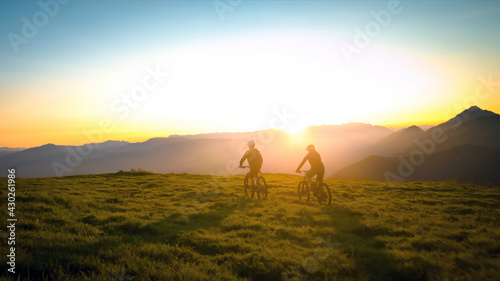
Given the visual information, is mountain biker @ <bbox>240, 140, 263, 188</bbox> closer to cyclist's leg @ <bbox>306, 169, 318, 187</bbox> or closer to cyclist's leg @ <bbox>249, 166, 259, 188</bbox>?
cyclist's leg @ <bbox>249, 166, 259, 188</bbox>

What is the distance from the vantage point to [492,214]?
10.7 meters

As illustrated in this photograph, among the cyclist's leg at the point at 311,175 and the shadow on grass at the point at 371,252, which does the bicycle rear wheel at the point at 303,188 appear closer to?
the cyclist's leg at the point at 311,175

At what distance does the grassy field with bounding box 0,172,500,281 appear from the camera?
5.19 m

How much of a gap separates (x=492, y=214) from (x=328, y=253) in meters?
9.75

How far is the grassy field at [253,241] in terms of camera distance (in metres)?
5.19

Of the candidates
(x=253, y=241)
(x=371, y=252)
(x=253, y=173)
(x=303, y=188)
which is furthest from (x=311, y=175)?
(x=253, y=241)

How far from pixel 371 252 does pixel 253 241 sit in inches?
133

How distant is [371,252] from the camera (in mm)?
6656

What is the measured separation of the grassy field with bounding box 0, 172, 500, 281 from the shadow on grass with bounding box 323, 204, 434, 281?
3cm

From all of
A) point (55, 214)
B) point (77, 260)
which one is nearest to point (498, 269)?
point (77, 260)

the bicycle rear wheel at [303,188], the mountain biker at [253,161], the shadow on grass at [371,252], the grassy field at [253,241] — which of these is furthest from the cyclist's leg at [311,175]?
the shadow on grass at [371,252]

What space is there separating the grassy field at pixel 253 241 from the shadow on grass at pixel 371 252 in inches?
1.1

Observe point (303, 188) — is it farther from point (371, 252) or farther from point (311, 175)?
point (371, 252)

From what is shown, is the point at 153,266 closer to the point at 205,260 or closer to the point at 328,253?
the point at 205,260
